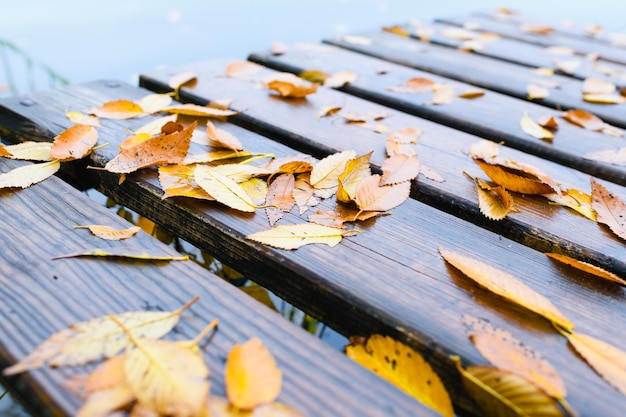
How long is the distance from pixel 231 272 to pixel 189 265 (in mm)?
634

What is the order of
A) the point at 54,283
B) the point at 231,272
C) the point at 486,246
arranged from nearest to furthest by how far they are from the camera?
the point at 54,283, the point at 486,246, the point at 231,272

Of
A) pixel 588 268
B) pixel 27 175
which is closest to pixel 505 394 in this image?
pixel 588 268

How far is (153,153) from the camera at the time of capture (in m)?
0.78

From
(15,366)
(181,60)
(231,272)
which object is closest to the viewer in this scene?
(15,366)

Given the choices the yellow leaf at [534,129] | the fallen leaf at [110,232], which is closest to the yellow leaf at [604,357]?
the fallen leaf at [110,232]

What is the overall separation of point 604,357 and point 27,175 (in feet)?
2.58

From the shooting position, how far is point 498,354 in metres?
0.50

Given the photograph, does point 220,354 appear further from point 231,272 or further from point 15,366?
point 231,272

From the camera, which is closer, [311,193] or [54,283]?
[54,283]

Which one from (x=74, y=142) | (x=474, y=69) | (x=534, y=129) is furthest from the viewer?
(x=474, y=69)

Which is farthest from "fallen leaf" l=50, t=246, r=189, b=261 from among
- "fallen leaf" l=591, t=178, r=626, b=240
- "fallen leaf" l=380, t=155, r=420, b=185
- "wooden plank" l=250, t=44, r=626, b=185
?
"wooden plank" l=250, t=44, r=626, b=185

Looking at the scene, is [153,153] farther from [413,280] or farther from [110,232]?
[413,280]

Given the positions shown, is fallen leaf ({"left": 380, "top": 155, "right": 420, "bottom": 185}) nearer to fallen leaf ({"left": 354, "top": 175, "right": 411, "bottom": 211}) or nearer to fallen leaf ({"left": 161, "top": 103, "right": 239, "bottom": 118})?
fallen leaf ({"left": 354, "top": 175, "right": 411, "bottom": 211})

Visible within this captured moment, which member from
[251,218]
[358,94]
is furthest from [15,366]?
[358,94]
